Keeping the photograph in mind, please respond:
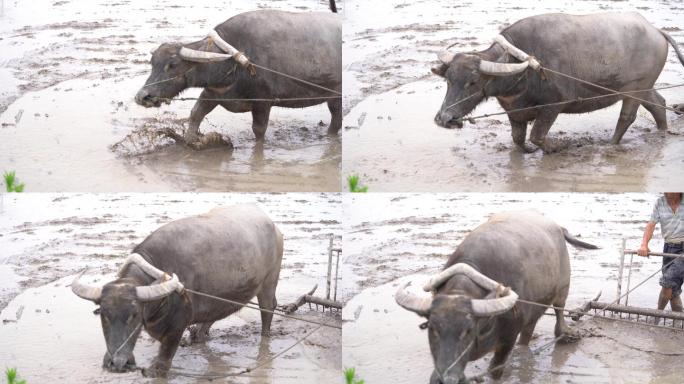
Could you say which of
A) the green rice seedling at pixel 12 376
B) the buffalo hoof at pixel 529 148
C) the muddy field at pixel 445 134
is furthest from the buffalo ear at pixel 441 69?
the green rice seedling at pixel 12 376

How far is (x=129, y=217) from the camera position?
19.6 ft

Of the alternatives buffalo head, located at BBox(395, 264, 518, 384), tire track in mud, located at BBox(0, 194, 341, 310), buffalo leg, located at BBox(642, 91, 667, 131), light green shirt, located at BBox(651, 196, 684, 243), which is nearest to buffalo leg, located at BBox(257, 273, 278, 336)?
tire track in mud, located at BBox(0, 194, 341, 310)

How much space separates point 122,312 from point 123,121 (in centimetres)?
138

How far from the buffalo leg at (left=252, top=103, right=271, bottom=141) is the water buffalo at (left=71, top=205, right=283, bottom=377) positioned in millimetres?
390

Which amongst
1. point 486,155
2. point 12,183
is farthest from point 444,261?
point 12,183

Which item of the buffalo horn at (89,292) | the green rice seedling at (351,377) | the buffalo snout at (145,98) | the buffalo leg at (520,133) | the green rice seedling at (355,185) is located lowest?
the green rice seedling at (351,377)

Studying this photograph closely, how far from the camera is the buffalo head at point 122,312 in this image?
4.35 metres

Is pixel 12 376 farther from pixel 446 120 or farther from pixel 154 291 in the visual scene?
pixel 446 120

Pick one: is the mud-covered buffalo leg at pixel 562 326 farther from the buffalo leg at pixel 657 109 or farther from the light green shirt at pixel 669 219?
the buffalo leg at pixel 657 109

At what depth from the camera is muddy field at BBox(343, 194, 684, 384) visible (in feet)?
16.5

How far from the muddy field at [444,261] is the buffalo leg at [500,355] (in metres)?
0.10

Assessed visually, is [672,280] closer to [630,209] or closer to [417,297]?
[630,209]

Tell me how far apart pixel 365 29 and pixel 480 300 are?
180 cm

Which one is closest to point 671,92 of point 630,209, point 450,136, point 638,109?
point 638,109
